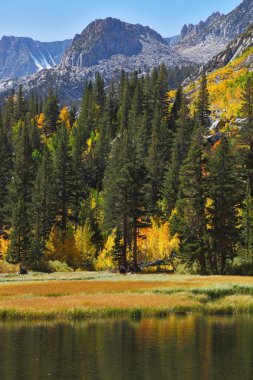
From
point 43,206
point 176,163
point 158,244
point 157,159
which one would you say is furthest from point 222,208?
point 157,159

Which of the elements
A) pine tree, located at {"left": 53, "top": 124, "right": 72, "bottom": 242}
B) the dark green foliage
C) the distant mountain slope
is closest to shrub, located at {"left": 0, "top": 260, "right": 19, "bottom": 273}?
the dark green foliage

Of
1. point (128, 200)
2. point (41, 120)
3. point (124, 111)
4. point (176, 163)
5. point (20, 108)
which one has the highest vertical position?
point (20, 108)

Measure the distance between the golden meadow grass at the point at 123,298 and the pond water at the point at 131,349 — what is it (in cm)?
195

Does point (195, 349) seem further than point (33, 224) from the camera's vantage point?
No

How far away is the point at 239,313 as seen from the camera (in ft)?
128

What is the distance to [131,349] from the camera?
91.5 ft

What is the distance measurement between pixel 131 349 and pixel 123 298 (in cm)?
1362

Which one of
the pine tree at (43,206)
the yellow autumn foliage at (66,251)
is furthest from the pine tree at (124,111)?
the yellow autumn foliage at (66,251)

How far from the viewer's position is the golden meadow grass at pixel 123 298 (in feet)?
123

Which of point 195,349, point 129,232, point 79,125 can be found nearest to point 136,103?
point 79,125

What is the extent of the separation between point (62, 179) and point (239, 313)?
49.9m

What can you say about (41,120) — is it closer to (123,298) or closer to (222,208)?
(222,208)

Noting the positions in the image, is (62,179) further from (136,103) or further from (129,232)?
(136,103)

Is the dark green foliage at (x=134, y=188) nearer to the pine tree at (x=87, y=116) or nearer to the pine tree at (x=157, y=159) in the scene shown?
the pine tree at (x=157, y=159)
